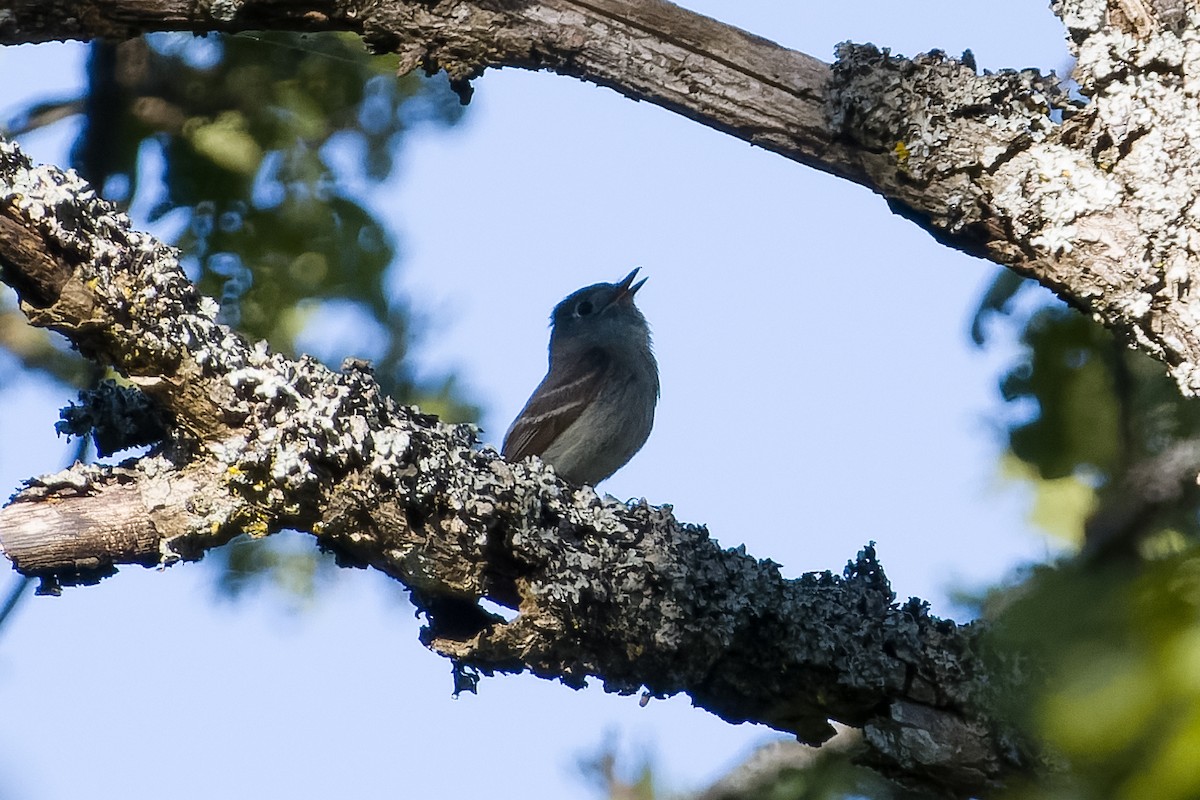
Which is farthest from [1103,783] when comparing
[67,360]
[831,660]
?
[67,360]

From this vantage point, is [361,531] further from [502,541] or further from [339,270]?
[339,270]

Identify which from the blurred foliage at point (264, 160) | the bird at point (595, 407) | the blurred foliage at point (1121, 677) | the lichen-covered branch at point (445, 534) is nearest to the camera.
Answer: the blurred foliage at point (1121, 677)

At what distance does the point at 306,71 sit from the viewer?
5.00 meters

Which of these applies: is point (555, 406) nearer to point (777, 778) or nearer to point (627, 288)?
point (627, 288)

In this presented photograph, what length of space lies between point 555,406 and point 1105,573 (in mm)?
6787

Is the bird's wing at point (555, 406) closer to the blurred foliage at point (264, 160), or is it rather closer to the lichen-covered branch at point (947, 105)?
the blurred foliage at point (264, 160)

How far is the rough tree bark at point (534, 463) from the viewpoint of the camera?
3.13 metres

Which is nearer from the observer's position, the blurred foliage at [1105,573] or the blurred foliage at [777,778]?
the blurred foliage at [1105,573]

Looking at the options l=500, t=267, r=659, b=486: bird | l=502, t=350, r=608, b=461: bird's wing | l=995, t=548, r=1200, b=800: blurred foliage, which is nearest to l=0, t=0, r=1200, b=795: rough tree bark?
l=995, t=548, r=1200, b=800: blurred foliage

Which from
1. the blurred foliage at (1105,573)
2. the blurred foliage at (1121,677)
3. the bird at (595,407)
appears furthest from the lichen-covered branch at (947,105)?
the bird at (595,407)

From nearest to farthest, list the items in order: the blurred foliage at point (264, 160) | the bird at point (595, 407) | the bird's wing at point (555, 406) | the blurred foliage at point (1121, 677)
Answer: the blurred foliage at point (1121, 677) < the blurred foliage at point (264, 160) < the bird at point (595, 407) < the bird's wing at point (555, 406)

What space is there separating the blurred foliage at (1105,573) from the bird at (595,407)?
439 cm

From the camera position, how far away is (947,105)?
3326 mm

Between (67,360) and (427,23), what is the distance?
280cm
